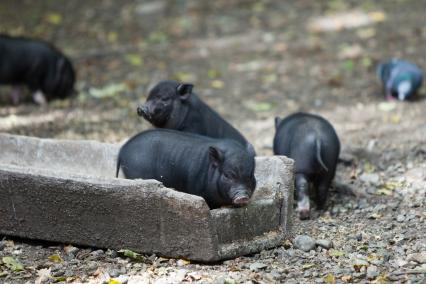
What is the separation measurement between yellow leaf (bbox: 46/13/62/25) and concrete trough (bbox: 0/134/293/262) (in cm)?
764

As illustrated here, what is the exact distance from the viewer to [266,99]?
29.0 ft

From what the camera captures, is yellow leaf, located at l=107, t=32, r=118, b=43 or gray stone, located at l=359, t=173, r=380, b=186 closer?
gray stone, located at l=359, t=173, r=380, b=186

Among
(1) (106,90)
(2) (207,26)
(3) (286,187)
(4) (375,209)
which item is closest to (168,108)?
(3) (286,187)

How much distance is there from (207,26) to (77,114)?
3.89 meters

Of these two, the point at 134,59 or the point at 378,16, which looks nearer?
the point at 134,59

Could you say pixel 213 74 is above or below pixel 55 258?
above

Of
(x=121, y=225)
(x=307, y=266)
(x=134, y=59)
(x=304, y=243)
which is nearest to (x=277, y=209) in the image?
(x=304, y=243)

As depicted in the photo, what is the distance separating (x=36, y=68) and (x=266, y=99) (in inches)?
110

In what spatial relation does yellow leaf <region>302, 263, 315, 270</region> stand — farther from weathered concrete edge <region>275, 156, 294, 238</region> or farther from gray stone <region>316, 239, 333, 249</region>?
weathered concrete edge <region>275, 156, 294, 238</region>

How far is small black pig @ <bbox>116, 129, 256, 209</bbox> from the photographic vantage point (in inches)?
189

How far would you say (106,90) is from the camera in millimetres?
9383

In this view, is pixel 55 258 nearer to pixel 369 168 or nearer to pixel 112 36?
pixel 369 168

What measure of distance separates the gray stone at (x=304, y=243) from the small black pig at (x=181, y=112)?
1108 mm

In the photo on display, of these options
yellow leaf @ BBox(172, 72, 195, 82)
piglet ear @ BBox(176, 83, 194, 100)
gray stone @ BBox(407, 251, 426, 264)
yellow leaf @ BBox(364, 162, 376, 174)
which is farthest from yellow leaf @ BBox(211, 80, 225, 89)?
gray stone @ BBox(407, 251, 426, 264)
